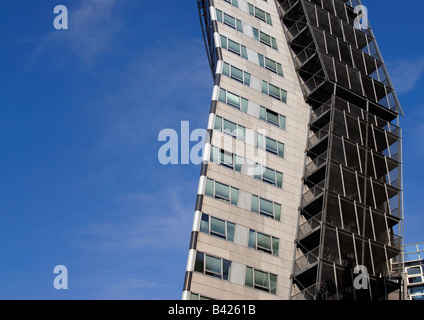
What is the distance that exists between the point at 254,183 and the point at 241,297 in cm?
1081

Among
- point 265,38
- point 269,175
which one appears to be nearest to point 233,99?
point 269,175

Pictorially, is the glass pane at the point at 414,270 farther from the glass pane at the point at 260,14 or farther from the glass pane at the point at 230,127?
the glass pane at the point at 230,127

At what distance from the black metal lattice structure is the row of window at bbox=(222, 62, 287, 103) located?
295 cm

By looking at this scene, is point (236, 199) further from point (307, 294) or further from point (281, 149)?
point (307, 294)

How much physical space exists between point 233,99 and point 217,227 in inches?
543

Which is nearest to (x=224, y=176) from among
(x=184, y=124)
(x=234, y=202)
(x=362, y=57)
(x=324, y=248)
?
(x=234, y=202)

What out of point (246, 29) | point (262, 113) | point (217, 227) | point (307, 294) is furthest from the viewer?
point (246, 29)

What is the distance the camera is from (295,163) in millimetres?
54438

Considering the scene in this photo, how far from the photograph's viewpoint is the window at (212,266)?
4431cm

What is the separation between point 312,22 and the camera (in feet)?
208

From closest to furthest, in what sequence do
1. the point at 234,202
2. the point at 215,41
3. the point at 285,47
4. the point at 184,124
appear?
the point at 234,202 < the point at 184,124 < the point at 215,41 < the point at 285,47

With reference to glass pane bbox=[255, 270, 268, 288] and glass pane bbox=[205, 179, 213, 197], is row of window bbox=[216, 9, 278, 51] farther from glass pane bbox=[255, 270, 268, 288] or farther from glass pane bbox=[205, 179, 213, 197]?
glass pane bbox=[255, 270, 268, 288]

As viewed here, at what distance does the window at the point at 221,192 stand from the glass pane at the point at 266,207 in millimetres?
2631
